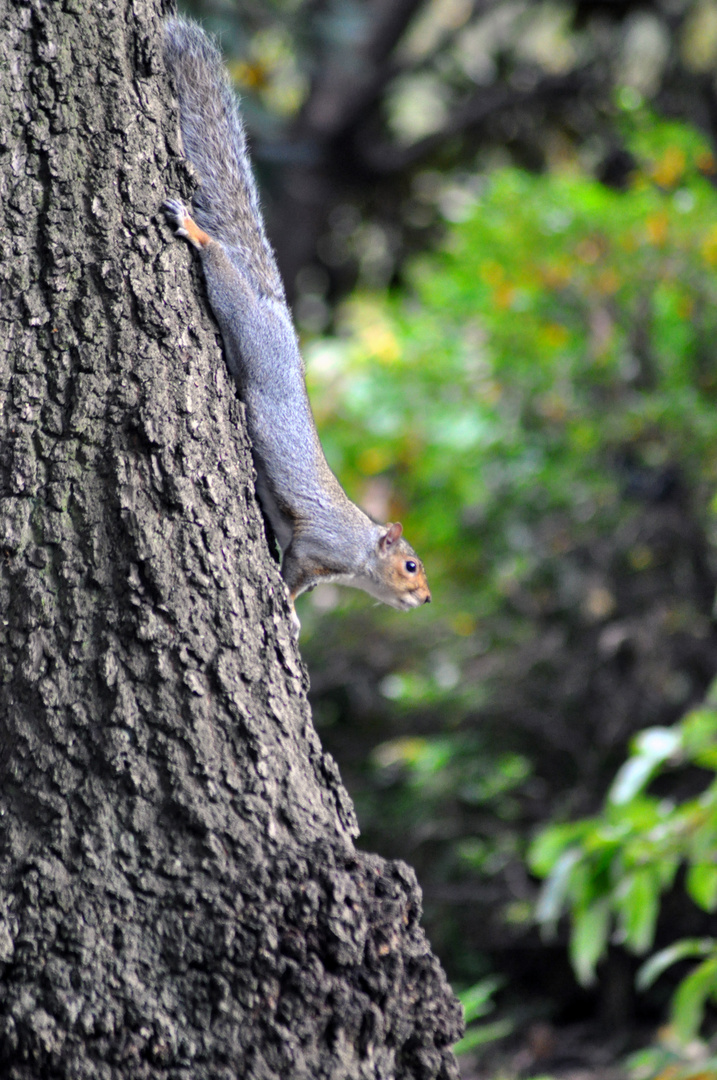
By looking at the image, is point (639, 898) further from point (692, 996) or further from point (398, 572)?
point (398, 572)

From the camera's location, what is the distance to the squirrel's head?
8.51 ft

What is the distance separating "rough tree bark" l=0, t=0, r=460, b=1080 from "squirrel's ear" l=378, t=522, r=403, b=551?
1.04 metres

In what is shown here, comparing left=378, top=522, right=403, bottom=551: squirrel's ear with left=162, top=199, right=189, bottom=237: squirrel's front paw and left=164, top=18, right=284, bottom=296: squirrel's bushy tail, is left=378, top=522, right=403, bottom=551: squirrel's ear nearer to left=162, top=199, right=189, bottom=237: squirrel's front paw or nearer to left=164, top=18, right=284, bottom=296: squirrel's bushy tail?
left=164, top=18, right=284, bottom=296: squirrel's bushy tail

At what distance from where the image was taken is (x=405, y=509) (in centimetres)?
467

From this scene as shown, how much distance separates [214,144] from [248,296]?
0.30 metres

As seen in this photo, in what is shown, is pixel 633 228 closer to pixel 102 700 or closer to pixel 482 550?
pixel 482 550

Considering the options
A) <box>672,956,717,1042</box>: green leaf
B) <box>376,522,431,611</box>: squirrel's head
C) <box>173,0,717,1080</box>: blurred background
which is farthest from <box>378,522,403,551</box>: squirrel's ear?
<box>173,0,717,1080</box>: blurred background

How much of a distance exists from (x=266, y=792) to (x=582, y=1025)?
10.5 ft

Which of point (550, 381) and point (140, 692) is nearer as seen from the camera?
point (140, 692)

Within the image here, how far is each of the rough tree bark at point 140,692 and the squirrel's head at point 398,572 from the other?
106 centimetres

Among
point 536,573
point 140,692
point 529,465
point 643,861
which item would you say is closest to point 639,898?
point 643,861

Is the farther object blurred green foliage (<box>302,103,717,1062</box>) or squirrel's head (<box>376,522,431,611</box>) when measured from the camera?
blurred green foliage (<box>302,103,717,1062</box>)

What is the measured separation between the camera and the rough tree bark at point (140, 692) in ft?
4.07

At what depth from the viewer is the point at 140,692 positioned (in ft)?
4.42
